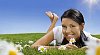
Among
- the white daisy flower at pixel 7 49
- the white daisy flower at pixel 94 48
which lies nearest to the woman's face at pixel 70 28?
the white daisy flower at pixel 7 49

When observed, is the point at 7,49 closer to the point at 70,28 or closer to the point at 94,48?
the point at 94,48

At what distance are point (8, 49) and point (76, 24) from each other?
4108 millimetres

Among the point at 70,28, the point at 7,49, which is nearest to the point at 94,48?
the point at 7,49

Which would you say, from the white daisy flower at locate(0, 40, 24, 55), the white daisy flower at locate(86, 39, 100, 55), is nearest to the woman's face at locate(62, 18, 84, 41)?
the white daisy flower at locate(0, 40, 24, 55)

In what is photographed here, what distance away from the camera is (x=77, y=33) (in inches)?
206

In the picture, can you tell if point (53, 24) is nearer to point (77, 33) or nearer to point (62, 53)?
point (77, 33)

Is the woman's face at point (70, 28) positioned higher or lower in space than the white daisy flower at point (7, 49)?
higher

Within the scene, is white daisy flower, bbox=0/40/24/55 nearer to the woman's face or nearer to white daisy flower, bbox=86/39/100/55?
white daisy flower, bbox=86/39/100/55

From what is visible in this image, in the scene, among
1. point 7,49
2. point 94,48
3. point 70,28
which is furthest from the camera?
point 70,28

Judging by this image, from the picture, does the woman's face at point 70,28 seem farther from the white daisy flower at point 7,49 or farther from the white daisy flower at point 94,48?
the white daisy flower at point 94,48

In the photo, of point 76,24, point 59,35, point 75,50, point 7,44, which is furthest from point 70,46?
point 7,44

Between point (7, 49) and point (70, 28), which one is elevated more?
point (70, 28)

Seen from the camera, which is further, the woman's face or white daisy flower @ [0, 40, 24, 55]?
the woman's face

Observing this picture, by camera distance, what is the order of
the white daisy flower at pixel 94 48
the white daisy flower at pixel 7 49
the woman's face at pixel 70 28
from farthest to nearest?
the woman's face at pixel 70 28 < the white daisy flower at pixel 7 49 < the white daisy flower at pixel 94 48
